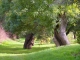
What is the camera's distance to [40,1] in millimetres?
18781

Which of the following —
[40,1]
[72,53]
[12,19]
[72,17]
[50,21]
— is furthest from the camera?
[12,19]

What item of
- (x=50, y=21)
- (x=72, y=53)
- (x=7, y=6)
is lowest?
(x=72, y=53)

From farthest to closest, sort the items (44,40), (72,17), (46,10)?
1. (44,40)
2. (72,17)
3. (46,10)

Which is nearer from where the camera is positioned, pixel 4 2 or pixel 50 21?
pixel 50 21

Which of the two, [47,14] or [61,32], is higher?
[47,14]

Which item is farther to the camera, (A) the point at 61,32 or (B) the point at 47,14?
(A) the point at 61,32

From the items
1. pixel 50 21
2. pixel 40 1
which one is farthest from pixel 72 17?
pixel 40 1

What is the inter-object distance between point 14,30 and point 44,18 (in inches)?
371

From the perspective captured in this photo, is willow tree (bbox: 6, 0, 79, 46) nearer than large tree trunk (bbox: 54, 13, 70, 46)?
Yes

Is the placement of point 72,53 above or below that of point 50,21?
below

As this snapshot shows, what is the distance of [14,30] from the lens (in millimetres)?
30516

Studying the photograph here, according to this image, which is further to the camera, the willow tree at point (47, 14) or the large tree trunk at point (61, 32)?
the large tree trunk at point (61, 32)

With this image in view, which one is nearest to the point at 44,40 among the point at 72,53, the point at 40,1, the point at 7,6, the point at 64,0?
the point at 7,6

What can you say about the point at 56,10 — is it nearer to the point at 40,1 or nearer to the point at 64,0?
the point at 40,1
